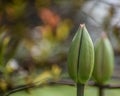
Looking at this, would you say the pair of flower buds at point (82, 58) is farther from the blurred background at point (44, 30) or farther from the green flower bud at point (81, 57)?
the blurred background at point (44, 30)

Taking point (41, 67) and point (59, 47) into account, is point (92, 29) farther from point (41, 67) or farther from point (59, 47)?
point (41, 67)

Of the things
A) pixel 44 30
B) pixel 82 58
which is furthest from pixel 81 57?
pixel 44 30

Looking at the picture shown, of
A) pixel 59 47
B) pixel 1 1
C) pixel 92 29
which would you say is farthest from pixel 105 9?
pixel 1 1

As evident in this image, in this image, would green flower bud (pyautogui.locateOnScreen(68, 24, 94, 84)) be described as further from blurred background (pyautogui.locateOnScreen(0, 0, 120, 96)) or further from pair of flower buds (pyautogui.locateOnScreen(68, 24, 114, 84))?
blurred background (pyautogui.locateOnScreen(0, 0, 120, 96))

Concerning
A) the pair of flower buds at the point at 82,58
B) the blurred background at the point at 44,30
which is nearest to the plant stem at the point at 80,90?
the pair of flower buds at the point at 82,58

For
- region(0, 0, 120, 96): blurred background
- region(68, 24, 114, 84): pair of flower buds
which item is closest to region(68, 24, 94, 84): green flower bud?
region(68, 24, 114, 84): pair of flower buds

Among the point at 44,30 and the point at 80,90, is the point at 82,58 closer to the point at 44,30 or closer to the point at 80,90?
the point at 80,90
